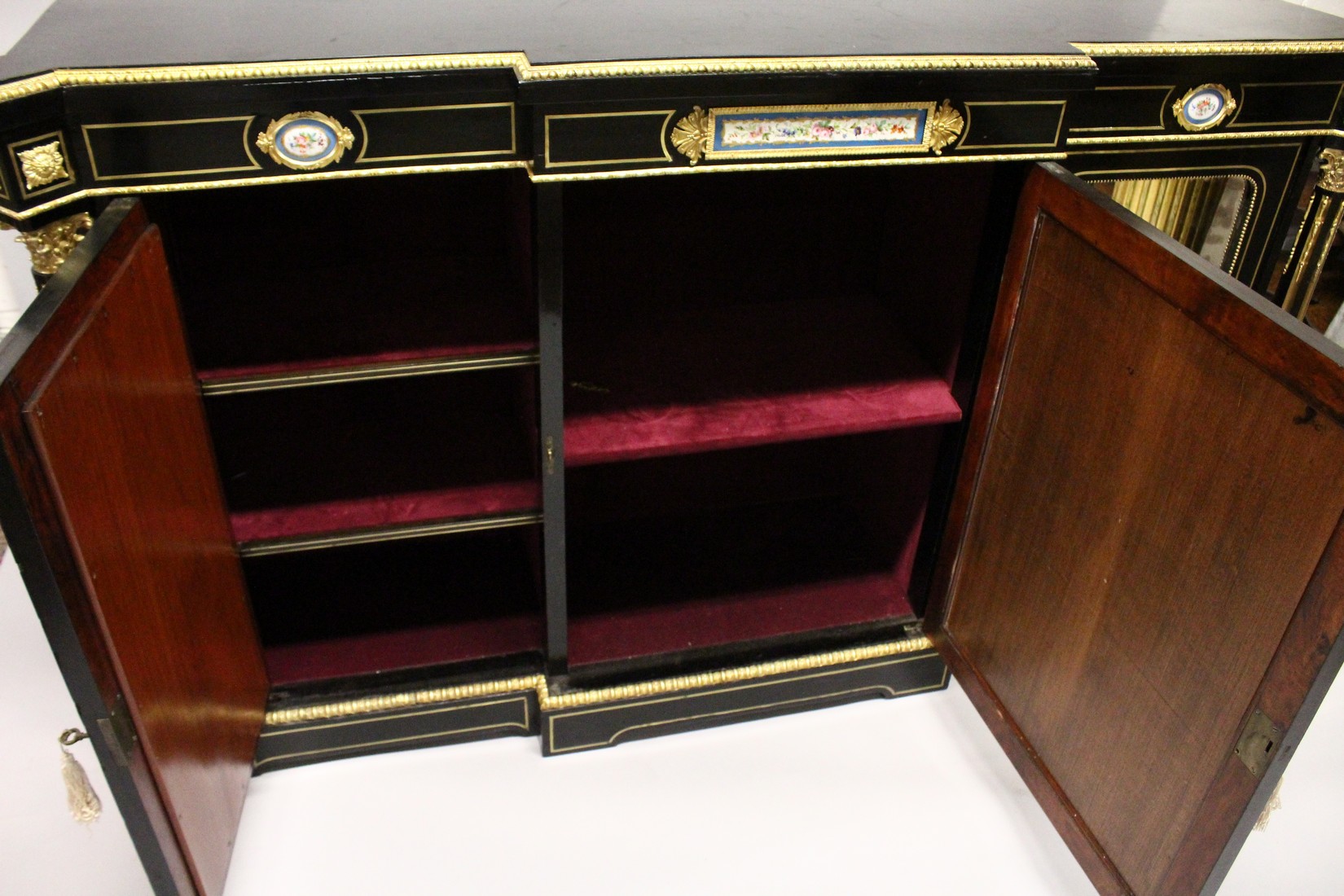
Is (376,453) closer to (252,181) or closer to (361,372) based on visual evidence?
(361,372)

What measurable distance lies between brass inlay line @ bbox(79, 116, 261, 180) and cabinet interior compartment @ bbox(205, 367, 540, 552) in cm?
42

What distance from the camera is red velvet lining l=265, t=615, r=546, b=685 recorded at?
5.57 feet

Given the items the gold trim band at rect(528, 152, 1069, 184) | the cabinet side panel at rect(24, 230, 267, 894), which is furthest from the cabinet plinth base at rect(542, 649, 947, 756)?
the gold trim band at rect(528, 152, 1069, 184)

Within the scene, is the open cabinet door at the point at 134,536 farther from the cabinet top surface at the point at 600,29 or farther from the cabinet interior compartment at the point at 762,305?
the cabinet interior compartment at the point at 762,305

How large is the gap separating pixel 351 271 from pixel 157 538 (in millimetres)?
610

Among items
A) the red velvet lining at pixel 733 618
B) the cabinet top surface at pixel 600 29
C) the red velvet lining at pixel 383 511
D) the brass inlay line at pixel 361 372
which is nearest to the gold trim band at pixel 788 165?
the cabinet top surface at pixel 600 29

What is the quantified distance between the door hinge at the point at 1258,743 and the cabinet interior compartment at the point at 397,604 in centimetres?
94

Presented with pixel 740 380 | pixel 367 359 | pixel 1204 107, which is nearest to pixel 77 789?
pixel 367 359

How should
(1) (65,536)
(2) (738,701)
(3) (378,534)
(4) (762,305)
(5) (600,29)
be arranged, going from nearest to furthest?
(1) (65,536) → (5) (600,29) → (3) (378,534) → (2) (738,701) → (4) (762,305)

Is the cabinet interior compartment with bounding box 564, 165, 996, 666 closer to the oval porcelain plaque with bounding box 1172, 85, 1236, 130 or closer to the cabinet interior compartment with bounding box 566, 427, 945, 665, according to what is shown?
the cabinet interior compartment with bounding box 566, 427, 945, 665

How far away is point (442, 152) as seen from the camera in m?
1.25

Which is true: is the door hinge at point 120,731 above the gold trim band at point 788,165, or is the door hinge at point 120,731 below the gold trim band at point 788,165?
below

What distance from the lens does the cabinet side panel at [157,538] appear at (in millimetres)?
1021

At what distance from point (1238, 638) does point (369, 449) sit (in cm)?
119
